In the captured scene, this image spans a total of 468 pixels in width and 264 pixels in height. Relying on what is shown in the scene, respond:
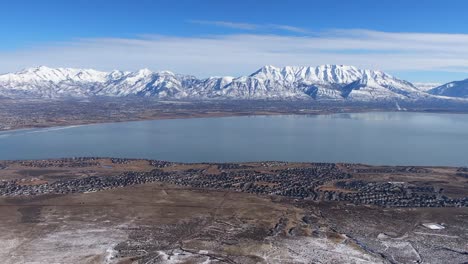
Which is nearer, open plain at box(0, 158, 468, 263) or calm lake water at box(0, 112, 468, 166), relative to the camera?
open plain at box(0, 158, 468, 263)

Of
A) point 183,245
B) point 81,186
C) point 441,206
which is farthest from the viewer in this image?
point 81,186

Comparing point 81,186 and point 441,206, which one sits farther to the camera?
point 81,186

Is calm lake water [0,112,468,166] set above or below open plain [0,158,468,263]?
above

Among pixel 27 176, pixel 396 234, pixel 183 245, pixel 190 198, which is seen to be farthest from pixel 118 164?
pixel 396 234

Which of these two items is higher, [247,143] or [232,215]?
[247,143]

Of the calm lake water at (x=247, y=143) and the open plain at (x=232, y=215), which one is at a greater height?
the calm lake water at (x=247, y=143)

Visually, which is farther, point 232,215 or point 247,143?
point 247,143

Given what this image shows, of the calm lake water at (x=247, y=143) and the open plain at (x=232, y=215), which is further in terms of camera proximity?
the calm lake water at (x=247, y=143)

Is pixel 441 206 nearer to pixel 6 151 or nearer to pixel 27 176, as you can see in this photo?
pixel 27 176
